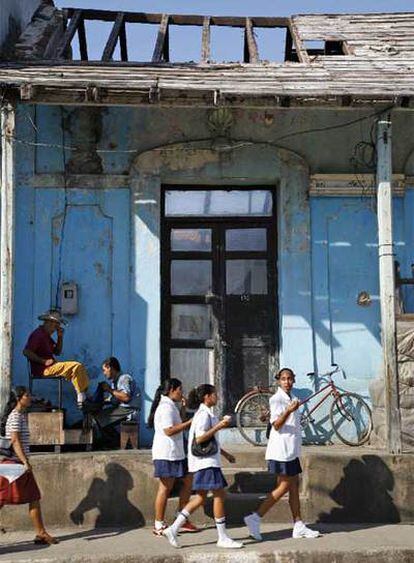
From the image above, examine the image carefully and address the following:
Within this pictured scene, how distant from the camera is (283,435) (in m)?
8.02

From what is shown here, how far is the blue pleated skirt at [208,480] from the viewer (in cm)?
757

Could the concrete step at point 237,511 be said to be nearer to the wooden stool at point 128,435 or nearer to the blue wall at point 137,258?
the wooden stool at point 128,435

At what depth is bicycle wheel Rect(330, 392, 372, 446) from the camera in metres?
10.6

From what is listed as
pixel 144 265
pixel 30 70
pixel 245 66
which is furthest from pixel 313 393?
pixel 30 70

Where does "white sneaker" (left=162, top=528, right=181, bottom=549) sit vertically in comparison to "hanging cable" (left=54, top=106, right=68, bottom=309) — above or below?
below

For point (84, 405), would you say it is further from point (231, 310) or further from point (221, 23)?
point (221, 23)

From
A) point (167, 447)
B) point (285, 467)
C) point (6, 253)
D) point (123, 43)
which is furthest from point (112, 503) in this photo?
point (123, 43)

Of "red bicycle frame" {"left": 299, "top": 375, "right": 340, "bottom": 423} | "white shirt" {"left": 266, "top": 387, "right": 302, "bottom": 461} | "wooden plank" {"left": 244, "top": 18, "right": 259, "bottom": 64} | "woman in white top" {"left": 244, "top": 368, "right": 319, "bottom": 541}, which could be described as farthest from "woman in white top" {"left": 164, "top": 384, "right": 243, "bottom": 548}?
"wooden plank" {"left": 244, "top": 18, "right": 259, "bottom": 64}

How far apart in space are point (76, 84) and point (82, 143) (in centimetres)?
193

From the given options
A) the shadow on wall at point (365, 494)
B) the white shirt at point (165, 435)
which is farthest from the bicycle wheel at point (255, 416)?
the white shirt at point (165, 435)

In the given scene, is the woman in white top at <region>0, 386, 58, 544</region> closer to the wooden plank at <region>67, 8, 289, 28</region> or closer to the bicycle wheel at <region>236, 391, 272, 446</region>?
the bicycle wheel at <region>236, 391, 272, 446</region>

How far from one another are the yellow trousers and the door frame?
164 centimetres

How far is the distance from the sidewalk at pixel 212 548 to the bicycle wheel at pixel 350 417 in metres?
2.28

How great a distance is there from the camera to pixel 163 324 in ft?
36.4
